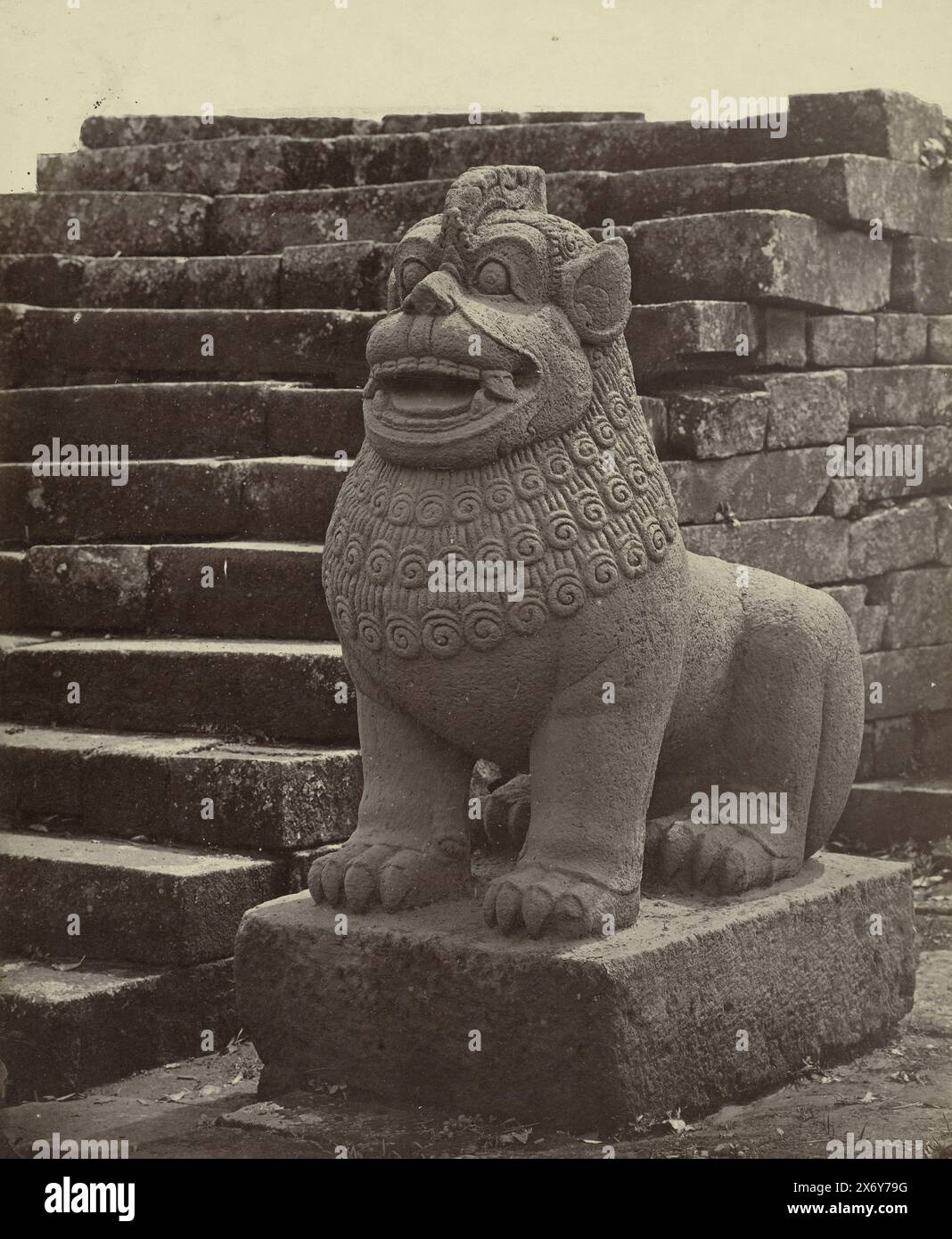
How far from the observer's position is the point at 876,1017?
Result: 4.86 m

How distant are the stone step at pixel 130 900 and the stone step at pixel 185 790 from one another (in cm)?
10

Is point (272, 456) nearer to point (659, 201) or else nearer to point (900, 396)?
point (659, 201)

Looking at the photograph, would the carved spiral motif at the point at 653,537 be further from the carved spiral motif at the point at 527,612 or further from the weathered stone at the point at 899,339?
the weathered stone at the point at 899,339

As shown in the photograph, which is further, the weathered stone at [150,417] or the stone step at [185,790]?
the weathered stone at [150,417]

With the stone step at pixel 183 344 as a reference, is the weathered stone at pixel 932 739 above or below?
below

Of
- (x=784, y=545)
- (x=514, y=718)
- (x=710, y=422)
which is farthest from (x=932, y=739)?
(x=514, y=718)

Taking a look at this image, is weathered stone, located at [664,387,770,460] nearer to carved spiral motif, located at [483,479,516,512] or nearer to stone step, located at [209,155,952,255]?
stone step, located at [209,155,952,255]

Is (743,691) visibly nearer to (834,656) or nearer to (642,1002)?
(834,656)

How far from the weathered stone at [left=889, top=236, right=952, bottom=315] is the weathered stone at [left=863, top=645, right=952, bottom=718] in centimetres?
150

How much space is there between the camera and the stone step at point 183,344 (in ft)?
24.5

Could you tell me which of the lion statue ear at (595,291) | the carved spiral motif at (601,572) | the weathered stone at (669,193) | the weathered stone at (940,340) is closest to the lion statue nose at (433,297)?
the lion statue ear at (595,291)

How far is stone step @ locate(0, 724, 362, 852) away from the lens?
546 cm

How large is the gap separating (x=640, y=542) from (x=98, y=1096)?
200 centimetres

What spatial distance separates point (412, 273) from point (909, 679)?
4528 millimetres
